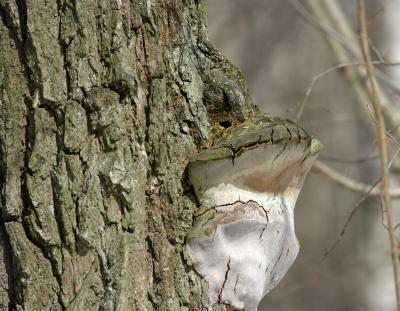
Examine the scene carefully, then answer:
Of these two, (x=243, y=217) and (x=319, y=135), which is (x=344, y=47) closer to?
(x=319, y=135)

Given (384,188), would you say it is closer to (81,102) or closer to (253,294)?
(253,294)

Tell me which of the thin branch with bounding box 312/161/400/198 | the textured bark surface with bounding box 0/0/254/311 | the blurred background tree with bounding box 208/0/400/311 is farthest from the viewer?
the blurred background tree with bounding box 208/0/400/311

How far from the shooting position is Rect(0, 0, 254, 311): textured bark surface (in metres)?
1.28

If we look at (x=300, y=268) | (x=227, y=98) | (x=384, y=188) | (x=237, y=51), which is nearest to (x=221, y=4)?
(x=237, y=51)

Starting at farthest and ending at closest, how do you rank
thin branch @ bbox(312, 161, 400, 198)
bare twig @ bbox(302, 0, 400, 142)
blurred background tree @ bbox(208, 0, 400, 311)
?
blurred background tree @ bbox(208, 0, 400, 311), bare twig @ bbox(302, 0, 400, 142), thin branch @ bbox(312, 161, 400, 198)

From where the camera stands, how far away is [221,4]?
6.61 m

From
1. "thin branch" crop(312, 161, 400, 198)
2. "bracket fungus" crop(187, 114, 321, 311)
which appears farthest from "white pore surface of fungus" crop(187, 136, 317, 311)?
"thin branch" crop(312, 161, 400, 198)

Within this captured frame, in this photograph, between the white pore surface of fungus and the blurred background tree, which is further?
the blurred background tree

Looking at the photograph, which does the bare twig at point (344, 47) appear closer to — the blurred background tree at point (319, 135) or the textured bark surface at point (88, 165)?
the blurred background tree at point (319, 135)

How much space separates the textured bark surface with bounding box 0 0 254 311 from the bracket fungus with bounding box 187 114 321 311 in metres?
0.03

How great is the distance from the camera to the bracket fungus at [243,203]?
4.35ft

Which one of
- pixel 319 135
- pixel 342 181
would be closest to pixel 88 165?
pixel 342 181

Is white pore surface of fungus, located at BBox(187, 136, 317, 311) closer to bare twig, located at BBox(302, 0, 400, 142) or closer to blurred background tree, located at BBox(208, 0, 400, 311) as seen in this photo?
bare twig, located at BBox(302, 0, 400, 142)

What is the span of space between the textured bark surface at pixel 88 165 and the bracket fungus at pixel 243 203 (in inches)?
1.3
